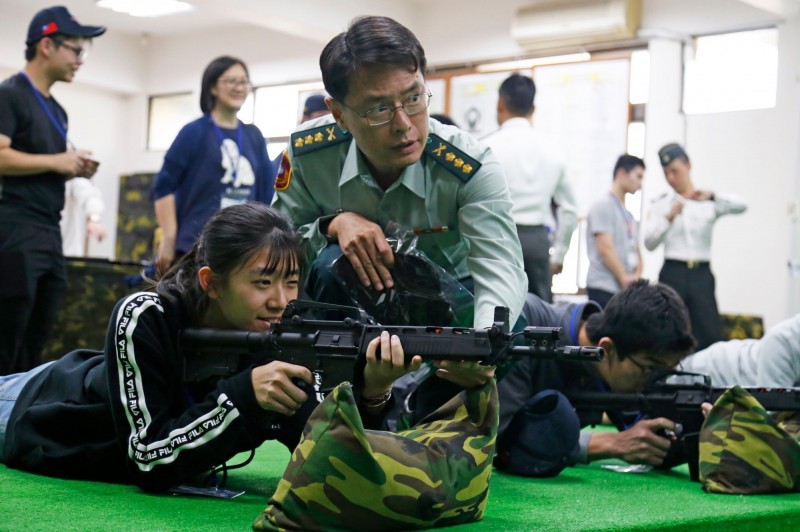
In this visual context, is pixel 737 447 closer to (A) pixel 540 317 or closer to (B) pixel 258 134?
(A) pixel 540 317

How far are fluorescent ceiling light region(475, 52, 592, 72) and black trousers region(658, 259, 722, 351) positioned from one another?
3252 millimetres

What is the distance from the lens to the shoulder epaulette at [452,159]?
8.39 feet

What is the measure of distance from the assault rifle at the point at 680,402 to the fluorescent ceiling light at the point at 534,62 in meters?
6.56

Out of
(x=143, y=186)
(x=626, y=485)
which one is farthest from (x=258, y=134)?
(x=143, y=186)

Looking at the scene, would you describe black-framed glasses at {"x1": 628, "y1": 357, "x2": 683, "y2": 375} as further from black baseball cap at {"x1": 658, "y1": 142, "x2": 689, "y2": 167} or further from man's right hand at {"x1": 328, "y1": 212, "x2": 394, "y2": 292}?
black baseball cap at {"x1": 658, "y1": 142, "x2": 689, "y2": 167}

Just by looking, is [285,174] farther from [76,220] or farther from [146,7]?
[146,7]

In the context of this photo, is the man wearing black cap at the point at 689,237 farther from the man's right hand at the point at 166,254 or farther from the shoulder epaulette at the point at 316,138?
the shoulder epaulette at the point at 316,138

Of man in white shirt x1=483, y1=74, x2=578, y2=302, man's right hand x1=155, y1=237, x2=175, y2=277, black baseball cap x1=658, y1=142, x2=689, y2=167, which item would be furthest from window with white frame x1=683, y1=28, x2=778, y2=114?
man's right hand x1=155, y1=237, x2=175, y2=277

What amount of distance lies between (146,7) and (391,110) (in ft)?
32.1

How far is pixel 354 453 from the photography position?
5.67 feet

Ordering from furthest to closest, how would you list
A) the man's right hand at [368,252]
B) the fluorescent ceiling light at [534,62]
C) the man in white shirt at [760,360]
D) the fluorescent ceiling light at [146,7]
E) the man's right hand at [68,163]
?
the fluorescent ceiling light at [146,7]
the fluorescent ceiling light at [534,62]
the man's right hand at [68,163]
the man in white shirt at [760,360]
the man's right hand at [368,252]

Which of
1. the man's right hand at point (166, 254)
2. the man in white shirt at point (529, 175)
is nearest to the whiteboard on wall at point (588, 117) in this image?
the man in white shirt at point (529, 175)

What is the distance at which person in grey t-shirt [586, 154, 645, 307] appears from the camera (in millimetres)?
6070

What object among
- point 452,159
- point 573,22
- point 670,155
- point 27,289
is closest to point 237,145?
point 27,289
